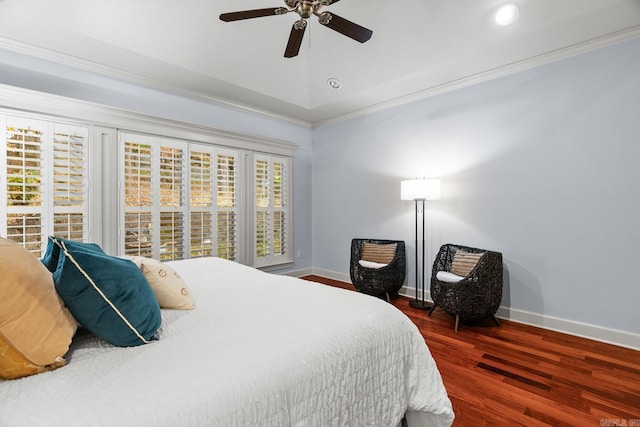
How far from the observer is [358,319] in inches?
52.2

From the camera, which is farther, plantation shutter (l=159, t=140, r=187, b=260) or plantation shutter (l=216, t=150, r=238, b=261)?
plantation shutter (l=216, t=150, r=238, b=261)

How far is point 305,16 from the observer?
2121 mm

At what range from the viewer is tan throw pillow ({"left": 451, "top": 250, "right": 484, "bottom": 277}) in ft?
9.95

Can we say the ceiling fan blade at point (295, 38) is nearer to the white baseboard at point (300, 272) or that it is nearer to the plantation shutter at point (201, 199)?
the plantation shutter at point (201, 199)

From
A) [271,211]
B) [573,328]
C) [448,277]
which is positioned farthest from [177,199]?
[573,328]

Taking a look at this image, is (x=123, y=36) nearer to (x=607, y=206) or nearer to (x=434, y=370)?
(x=434, y=370)

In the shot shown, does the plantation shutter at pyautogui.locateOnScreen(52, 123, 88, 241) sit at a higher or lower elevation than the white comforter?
higher

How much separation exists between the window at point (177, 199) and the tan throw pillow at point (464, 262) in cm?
274

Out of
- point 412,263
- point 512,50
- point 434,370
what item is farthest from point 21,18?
point 412,263

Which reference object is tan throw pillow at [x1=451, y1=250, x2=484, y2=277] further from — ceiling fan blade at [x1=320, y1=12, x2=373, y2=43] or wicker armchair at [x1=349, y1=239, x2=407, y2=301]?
ceiling fan blade at [x1=320, y1=12, x2=373, y2=43]

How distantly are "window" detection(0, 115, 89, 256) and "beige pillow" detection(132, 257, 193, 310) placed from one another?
6.78 feet

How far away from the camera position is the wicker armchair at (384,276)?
142 inches

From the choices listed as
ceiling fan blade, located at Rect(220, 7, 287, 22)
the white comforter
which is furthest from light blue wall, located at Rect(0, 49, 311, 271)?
the white comforter

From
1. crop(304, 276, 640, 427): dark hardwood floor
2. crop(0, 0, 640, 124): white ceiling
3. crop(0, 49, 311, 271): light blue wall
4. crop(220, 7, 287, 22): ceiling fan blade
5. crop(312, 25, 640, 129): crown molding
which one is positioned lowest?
crop(304, 276, 640, 427): dark hardwood floor
